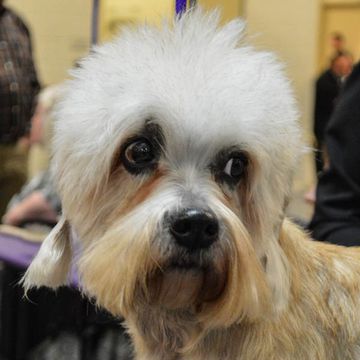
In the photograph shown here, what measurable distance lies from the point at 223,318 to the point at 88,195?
385mm

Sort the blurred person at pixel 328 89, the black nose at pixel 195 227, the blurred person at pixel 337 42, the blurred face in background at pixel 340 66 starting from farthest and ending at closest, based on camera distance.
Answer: the blurred person at pixel 337 42, the blurred face in background at pixel 340 66, the blurred person at pixel 328 89, the black nose at pixel 195 227

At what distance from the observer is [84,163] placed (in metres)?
1.50

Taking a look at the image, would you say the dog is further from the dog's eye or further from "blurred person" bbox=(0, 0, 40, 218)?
"blurred person" bbox=(0, 0, 40, 218)

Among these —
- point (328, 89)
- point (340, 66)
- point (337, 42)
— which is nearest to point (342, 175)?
point (328, 89)

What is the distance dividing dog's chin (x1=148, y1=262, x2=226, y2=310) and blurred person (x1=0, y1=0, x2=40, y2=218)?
267 cm

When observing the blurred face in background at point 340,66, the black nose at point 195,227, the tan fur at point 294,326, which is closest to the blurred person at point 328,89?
the blurred face in background at point 340,66

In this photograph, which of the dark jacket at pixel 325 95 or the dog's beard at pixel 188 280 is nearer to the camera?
the dog's beard at pixel 188 280

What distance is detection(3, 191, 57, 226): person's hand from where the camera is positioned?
283cm

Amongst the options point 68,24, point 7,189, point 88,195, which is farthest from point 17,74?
point 68,24

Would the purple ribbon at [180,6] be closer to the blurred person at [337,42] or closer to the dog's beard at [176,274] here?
the dog's beard at [176,274]

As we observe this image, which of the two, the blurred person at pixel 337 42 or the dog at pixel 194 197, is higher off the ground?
the blurred person at pixel 337 42

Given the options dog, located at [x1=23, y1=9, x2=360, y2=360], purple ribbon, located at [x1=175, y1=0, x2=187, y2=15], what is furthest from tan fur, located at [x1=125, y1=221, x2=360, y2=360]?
purple ribbon, located at [x1=175, y1=0, x2=187, y2=15]

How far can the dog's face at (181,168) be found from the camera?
1.39 meters

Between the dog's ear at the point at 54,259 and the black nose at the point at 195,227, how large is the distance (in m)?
0.42
